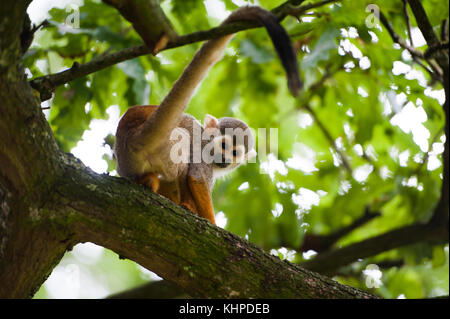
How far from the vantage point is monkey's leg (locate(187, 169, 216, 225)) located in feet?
12.8

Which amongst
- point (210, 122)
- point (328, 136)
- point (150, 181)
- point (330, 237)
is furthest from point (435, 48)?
point (330, 237)

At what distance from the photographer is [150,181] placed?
3602mm

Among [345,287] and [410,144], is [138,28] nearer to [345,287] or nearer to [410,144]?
[345,287]

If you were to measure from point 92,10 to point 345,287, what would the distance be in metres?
2.93

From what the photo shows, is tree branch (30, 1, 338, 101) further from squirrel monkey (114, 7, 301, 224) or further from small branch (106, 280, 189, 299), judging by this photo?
small branch (106, 280, 189, 299)

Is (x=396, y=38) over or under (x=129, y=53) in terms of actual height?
over

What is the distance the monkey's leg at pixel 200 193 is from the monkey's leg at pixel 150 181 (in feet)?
1.22

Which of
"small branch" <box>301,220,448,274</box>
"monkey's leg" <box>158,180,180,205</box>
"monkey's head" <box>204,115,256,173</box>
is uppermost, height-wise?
"monkey's head" <box>204,115,256,173</box>

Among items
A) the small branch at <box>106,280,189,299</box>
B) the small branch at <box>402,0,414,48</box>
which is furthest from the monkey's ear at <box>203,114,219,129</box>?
the small branch at <box>402,0,414,48</box>

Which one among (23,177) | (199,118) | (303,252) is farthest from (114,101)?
(303,252)

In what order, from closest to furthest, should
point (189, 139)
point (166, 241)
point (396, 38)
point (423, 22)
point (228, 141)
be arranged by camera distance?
point (166, 241)
point (423, 22)
point (396, 38)
point (189, 139)
point (228, 141)

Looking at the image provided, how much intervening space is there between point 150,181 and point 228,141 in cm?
100

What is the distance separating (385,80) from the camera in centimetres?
393

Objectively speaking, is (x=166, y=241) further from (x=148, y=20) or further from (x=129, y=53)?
(x=148, y=20)
